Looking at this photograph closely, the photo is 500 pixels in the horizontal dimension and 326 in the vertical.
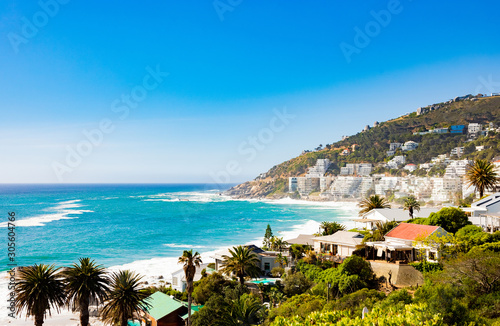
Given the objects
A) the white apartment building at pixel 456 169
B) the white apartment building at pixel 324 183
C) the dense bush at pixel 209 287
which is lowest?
the dense bush at pixel 209 287

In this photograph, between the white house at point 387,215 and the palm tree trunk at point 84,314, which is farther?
the white house at point 387,215

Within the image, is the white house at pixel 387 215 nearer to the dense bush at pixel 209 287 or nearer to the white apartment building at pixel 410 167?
the dense bush at pixel 209 287

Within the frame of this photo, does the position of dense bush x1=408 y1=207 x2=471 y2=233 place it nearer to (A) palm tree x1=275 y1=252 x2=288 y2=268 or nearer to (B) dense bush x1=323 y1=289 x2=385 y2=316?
(B) dense bush x1=323 y1=289 x2=385 y2=316

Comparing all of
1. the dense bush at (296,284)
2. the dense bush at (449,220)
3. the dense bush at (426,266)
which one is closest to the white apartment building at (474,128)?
the dense bush at (449,220)

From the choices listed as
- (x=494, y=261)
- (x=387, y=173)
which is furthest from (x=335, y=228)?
(x=387, y=173)

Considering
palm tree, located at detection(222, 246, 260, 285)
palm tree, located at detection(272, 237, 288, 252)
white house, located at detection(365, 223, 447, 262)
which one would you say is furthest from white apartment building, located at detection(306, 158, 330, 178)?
palm tree, located at detection(222, 246, 260, 285)

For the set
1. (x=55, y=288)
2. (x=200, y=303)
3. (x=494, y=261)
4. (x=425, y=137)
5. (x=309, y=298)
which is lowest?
(x=200, y=303)

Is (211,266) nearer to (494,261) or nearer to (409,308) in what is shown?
(494,261)
